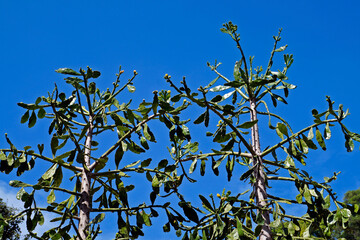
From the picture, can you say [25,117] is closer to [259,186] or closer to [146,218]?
[146,218]

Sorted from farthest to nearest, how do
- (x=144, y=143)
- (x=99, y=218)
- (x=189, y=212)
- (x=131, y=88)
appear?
(x=131, y=88) → (x=144, y=143) → (x=189, y=212) → (x=99, y=218)

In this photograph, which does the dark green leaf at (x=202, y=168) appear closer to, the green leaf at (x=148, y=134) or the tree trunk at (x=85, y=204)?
the green leaf at (x=148, y=134)

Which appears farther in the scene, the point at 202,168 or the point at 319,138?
the point at 202,168

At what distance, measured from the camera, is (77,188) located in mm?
2883

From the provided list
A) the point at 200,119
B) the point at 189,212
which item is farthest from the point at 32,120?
the point at 189,212

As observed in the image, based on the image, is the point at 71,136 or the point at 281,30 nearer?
the point at 71,136

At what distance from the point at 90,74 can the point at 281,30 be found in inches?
62.9

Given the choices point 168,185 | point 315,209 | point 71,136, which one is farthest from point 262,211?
point 71,136

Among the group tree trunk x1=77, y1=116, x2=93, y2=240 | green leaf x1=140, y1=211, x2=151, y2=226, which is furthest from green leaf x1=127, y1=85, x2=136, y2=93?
green leaf x1=140, y1=211, x2=151, y2=226

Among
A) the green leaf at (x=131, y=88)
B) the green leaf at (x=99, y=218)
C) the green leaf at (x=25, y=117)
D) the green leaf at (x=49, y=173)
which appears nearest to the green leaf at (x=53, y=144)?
the green leaf at (x=49, y=173)

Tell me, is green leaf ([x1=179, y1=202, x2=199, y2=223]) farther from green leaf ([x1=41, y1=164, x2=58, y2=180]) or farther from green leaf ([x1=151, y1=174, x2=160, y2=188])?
green leaf ([x1=41, y1=164, x2=58, y2=180])

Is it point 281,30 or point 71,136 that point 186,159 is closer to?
point 71,136

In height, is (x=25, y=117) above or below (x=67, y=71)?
below

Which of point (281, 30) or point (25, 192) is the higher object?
point (281, 30)
